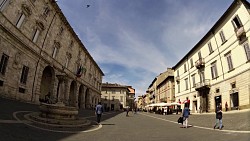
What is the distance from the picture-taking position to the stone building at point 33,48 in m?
16.9

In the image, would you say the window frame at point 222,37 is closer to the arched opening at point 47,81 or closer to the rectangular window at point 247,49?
the rectangular window at point 247,49

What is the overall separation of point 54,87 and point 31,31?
9547 millimetres

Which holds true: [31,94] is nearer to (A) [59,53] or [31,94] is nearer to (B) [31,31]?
(B) [31,31]

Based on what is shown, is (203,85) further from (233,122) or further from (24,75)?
(24,75)

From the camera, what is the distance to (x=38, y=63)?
22.8 meters

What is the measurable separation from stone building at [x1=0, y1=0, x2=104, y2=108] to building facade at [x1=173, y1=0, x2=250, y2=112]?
1901 centimetres

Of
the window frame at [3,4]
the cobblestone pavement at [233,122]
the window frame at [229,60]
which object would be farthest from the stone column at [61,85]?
the window frame at [229,60]

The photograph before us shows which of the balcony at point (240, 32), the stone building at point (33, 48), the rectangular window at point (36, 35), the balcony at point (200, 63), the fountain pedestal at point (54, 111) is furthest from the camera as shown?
the balcony at point (200, 63)

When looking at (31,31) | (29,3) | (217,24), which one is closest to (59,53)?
(31,31)

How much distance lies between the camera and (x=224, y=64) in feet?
85.4

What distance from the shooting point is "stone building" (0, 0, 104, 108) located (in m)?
16.9

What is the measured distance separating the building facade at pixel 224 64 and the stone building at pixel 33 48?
19.0 m

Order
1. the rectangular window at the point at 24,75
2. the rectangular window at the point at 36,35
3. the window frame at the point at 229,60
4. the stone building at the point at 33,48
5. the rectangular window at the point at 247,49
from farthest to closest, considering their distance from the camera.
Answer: the window frame at the point at 229,60
the rectangular window at the point at 36,35
the rectangular window at the point at 247,49
the rectangular window at the point at 24,75
the stone building at the point at 33,48

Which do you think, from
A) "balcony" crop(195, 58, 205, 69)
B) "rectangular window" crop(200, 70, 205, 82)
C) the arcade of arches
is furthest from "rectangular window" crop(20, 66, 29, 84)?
"rectangular window" crop(200, 70, 205, 82)
